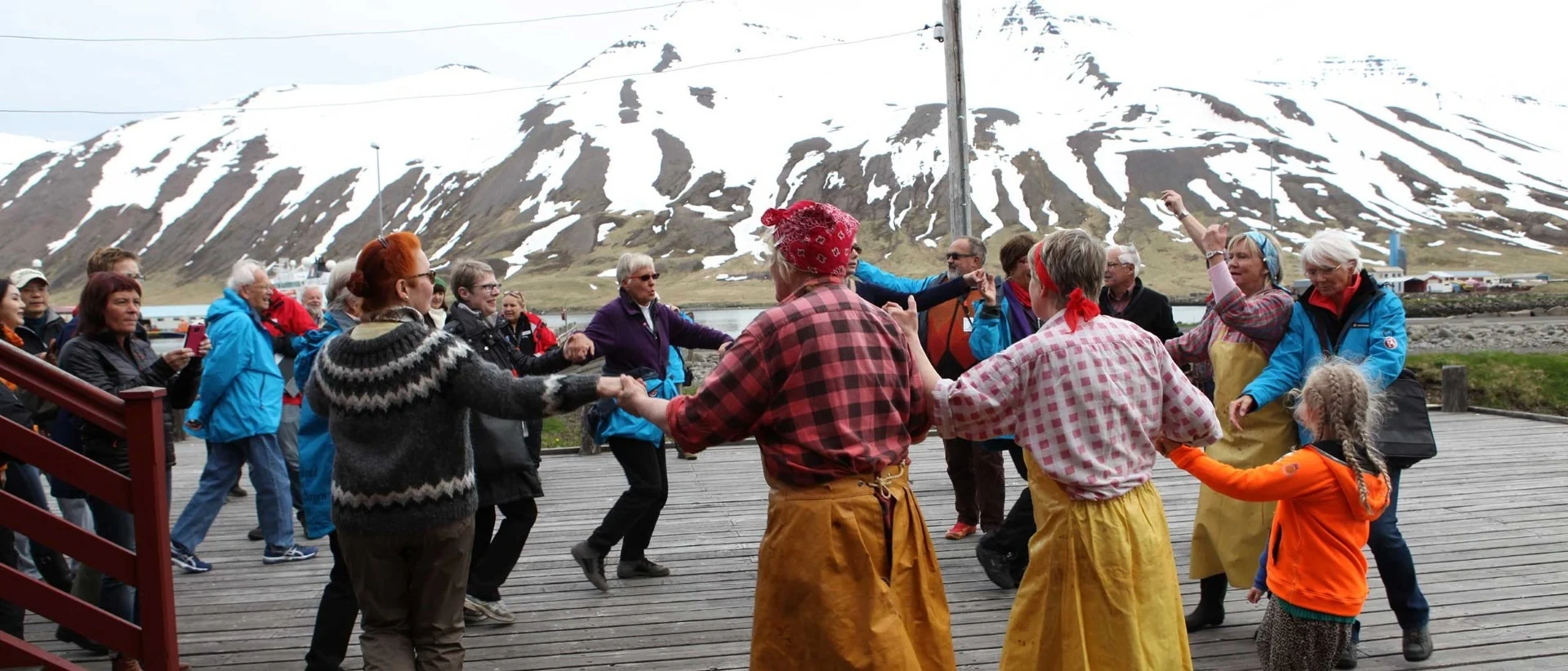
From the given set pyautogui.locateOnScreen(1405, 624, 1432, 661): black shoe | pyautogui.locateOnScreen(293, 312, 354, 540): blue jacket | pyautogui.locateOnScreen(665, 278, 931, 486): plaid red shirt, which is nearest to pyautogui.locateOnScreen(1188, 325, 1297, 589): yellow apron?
pyautogui.locateOnScreen(1405, 624, 1432, 661): black shoe

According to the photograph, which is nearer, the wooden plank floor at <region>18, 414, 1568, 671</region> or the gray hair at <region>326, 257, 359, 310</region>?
the wooden plank floor at <region>18, 414, 1568, 671</region>

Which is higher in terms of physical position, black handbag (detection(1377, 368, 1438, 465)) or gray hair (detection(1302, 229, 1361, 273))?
gray hair (detection(1302, 229, 1361, 273))

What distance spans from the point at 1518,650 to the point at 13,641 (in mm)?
5423

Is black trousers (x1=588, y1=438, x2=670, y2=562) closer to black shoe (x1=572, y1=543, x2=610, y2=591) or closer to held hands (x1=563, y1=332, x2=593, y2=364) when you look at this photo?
black shoe (x1=572, y1=543, x2=610, y2=591)

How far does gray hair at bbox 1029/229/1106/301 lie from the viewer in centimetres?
317

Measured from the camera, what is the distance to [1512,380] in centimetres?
1529

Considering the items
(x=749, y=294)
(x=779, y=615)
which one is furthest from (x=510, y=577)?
(x=749, y=294)

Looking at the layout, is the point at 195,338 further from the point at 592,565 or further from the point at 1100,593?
the point at 1100,593

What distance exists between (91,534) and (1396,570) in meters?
4.62

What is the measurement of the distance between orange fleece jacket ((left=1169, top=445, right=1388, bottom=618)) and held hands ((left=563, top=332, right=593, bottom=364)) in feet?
7.37

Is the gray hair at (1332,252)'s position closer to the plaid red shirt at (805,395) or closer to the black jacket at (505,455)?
the plaid red shirt at (805,395)

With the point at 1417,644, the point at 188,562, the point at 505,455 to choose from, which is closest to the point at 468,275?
the point at 505,455

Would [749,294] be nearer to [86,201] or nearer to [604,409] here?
[604,409]

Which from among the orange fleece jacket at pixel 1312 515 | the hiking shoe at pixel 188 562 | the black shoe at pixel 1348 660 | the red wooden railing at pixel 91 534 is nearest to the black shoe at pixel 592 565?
the red wooden railing at pixel 91 534
